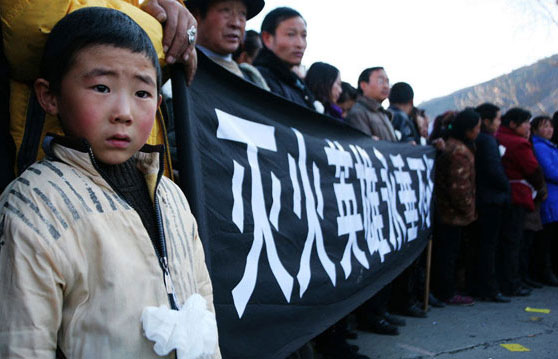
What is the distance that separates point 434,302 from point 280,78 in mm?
3094

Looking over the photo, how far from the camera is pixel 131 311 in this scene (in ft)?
3.08

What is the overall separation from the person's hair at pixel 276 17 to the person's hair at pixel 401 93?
2284mm

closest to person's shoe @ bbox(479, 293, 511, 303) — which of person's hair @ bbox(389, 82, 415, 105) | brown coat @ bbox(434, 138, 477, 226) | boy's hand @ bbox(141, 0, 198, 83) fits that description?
brown coat @ bbox(434, 138, 477, 226)

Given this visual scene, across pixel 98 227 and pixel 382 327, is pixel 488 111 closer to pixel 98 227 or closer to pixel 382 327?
pixel 382 327

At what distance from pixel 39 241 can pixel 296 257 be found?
50.9 inches

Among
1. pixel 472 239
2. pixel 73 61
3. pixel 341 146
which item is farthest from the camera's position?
pixel 472 239

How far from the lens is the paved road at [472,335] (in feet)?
11.4

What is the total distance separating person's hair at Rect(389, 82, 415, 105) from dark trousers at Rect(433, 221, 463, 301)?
4.63 ft

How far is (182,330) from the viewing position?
0.97 metres

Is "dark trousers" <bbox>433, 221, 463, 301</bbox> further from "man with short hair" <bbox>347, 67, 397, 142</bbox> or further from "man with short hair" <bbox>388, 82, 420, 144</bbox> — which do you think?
"man with short hair" <bbox>347, 67, 397, 142</bbox>

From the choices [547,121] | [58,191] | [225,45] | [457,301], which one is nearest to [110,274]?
[58,191]

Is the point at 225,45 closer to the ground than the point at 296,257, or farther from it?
farther from it

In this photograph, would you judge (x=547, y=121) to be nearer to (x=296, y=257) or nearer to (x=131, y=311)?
(x=296, y=257)

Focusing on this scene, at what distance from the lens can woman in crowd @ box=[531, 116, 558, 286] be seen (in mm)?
6113
